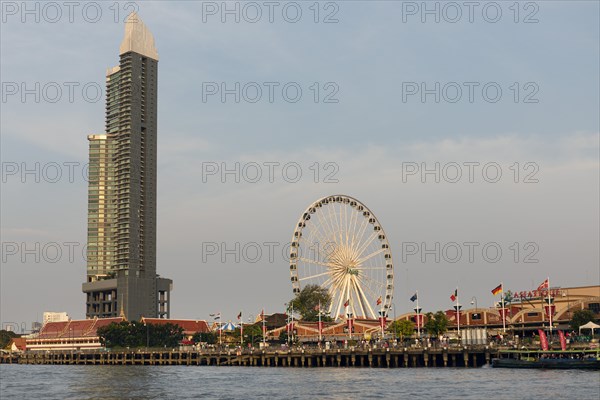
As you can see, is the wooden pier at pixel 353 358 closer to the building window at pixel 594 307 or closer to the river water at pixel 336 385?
the river water at pixel 336 385

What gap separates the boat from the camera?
369 feet

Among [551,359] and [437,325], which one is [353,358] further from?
[551,359]

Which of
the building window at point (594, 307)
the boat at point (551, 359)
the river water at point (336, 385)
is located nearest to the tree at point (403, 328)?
the building window at point (594, 307)

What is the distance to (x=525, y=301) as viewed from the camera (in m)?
189

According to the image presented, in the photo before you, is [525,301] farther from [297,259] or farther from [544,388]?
[544,388]

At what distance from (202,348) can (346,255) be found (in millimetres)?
42633

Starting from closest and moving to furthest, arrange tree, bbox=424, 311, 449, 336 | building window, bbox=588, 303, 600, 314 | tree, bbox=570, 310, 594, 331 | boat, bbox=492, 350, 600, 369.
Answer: boat, bbox=492, 350, 600, 369
tree, bbox=570, 310, 594, 331
tree, bbox=424, 311, 449, 336
building window, bbox=588, 303, 600, 314

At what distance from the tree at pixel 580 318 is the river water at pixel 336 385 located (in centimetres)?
4791

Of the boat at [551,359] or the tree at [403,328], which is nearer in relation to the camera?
the boat at [551,359]

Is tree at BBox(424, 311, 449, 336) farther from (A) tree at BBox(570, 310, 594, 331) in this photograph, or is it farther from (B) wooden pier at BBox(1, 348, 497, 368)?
(B) wooden pier at BBox(1, 348, 497, 368)

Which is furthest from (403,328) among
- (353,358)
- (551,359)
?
(551,359)

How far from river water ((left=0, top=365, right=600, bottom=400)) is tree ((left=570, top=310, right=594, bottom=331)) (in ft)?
157

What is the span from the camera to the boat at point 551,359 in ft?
369

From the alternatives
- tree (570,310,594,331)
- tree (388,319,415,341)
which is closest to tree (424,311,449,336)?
tree (388,319,415,341)
